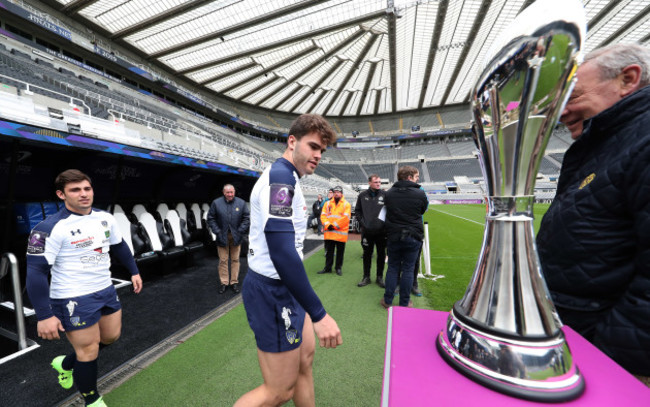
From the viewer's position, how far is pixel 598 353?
55cm

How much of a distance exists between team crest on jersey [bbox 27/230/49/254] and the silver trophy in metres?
2.71

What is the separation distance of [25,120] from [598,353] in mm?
4405

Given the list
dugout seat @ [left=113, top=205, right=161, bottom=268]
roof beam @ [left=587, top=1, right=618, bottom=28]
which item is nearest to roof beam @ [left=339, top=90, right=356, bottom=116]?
roof beam @ [left=587, top=1, right=618, bottom=28]

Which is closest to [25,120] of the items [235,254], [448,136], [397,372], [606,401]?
[235,254]

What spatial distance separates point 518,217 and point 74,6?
23127 millimetres

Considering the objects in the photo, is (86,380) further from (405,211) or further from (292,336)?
(405,211)

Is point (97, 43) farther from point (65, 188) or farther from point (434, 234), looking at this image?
point (434, 234)

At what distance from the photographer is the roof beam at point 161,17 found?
→ 1434cm

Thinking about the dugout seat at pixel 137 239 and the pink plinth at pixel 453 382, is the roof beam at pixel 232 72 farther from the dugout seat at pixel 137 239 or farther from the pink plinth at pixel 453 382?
the pink plinth at pixel 453 382

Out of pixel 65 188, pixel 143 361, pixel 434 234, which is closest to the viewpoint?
pixel 65 188

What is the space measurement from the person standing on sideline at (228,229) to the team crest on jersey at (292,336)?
3333 mm

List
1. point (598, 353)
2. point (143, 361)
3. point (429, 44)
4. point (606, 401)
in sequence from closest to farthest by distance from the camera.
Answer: point (606, 401)
point (598, 353)
point (143, 361)
point (429, 44)

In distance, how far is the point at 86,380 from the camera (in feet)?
6.02

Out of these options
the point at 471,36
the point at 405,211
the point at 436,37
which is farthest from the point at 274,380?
the point at 471,36
